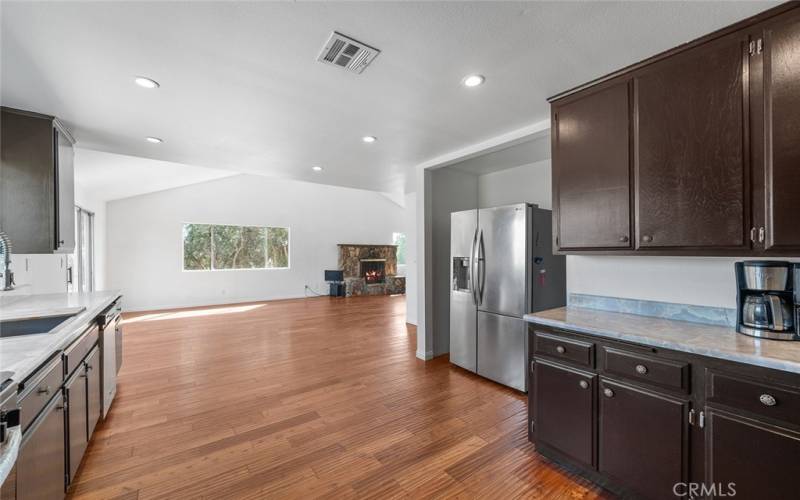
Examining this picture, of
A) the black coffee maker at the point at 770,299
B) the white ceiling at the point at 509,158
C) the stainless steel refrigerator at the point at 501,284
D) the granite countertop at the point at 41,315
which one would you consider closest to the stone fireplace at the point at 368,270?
the white ceiling at the point at 509,158

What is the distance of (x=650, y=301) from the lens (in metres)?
2.18

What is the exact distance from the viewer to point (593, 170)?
6.93 ft

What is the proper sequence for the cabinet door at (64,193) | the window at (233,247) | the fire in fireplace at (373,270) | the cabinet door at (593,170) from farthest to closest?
the fire in fireplace at (373,270), the window at (233,247), the cabinet door at (64,193), the cabinet door at (593,170)

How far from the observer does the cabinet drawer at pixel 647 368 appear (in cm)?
154

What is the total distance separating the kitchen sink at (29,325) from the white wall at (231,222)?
6379 mm

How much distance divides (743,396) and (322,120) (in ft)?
9.87

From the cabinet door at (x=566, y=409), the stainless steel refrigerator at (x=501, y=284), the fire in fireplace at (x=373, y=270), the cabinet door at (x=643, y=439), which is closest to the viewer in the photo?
the cabinet door at (x=643, y=439)

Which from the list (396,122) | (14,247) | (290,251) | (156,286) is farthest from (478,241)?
(156,286)

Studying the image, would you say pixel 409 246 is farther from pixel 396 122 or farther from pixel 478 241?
pixel 396 122

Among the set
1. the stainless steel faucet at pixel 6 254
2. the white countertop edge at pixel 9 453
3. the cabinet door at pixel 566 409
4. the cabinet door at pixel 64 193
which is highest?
the cabinet door at pixel 64 193

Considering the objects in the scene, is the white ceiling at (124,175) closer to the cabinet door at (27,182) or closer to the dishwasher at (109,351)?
the cabinet door at (27,182)

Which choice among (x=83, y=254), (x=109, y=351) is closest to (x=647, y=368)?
(x=109, y=351)

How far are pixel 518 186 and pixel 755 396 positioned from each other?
3157 mm

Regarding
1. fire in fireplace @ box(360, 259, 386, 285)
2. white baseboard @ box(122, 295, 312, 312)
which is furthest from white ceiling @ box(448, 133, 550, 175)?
white baseboard @ box(122, 295, 312, 312)
